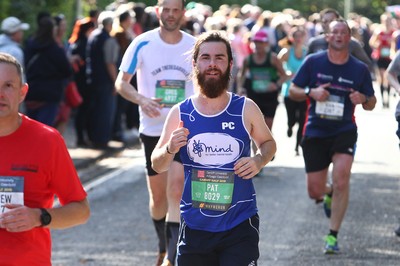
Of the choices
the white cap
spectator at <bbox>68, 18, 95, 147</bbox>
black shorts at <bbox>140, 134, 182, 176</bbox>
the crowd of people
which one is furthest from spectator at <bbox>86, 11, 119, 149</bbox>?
black shorts at <bbox>140, 134, 182, 176</bbox>

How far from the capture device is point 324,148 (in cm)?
1002

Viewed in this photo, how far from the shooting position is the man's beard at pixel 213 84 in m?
6.06

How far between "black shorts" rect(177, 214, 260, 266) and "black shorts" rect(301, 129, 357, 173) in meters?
3.82

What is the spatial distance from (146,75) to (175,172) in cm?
93

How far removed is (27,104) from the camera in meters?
14.6

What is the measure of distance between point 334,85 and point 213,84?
397 centimetres

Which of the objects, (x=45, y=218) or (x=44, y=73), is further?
(x=44, y=73)

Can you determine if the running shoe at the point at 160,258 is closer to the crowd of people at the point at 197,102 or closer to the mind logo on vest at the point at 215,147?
the crowd of people at the point at 197,102

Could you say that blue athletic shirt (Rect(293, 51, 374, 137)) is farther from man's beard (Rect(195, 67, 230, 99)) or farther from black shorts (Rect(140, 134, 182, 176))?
man's beard (Rect(195, 67, 230, 99))

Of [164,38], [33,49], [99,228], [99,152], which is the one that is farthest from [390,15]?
[164,38]

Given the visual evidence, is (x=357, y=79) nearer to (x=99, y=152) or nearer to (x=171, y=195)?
(x=171, y=195)

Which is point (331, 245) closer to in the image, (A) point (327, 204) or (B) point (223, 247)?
(A) point (327, 204)

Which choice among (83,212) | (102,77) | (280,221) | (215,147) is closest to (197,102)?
(215,147)

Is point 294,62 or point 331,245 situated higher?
point 331,245
